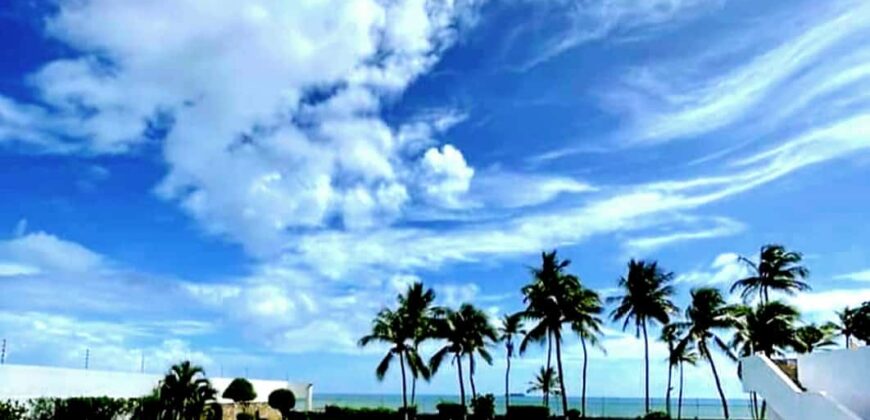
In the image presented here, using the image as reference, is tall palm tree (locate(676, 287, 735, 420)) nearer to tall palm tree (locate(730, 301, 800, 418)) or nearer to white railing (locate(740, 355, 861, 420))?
tall palm tree (locate(730, 301, 800, 418))

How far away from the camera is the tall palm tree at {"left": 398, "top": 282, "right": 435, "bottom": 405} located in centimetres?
4184

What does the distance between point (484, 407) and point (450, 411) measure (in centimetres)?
169

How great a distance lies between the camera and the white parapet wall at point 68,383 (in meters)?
27.9

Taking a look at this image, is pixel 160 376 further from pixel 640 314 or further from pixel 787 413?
pixel 787 413

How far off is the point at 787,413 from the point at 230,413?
31.4 m

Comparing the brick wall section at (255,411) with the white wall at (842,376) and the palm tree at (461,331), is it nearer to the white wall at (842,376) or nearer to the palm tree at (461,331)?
the palm tree at (461,331)

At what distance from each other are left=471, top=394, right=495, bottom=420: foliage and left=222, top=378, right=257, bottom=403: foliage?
413 inches

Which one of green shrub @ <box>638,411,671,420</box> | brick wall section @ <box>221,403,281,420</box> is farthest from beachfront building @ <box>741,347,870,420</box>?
brick wall section @ <box>221,403,281,420</box>

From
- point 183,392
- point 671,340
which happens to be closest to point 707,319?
point 671,340

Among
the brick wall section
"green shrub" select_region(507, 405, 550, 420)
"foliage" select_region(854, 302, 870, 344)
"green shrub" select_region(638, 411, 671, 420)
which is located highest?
"foliage" select_region(854, 302, 870, 344)

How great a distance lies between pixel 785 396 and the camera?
540 inches

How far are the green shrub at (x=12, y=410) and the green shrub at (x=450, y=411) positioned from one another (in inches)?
762

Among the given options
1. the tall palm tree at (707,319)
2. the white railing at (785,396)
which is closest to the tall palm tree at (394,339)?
the tall palm tree at (707,319)

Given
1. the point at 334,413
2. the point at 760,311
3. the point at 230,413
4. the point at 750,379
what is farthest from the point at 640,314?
the point at 750,379
